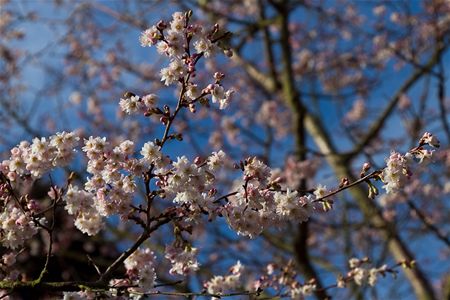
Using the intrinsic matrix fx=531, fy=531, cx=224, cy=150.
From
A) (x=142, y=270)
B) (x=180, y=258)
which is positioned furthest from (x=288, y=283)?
(x=142, y=270)

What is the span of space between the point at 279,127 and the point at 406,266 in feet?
26.5

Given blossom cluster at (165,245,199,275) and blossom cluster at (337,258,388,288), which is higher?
blossom cluster at (337,258,388,288)

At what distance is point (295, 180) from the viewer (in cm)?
787

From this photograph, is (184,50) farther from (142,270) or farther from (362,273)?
(362,273)

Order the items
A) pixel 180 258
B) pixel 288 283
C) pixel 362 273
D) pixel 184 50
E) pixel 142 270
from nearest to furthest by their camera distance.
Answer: pixel 184 50, pixel 142 270, pixel 180 258, pixel 288 283, pixel 362 273

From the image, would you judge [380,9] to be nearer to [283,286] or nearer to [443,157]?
[443,157]

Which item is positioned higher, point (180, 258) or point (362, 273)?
point (362, 273)

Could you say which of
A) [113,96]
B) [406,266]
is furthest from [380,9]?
[406,266]

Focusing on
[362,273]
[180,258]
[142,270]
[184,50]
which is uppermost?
[184,50]

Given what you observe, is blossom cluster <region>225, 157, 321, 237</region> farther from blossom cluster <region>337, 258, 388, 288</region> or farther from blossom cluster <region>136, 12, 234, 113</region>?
blossom cluster <region>337, 258, 388, 288</region>

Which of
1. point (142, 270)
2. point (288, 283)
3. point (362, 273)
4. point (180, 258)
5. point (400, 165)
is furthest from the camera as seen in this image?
point (362, 273)

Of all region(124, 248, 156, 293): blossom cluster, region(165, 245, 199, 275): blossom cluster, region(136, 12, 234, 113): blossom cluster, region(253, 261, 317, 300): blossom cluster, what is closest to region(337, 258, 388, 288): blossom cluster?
region(253, 261, 317, 300): blossom cluster

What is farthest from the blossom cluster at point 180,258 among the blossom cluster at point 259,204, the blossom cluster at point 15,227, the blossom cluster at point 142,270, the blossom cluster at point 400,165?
the blossom cluster at point 400,165

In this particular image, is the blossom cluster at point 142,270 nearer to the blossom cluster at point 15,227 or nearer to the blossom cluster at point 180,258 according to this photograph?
the blossom cluster at point 180,258
